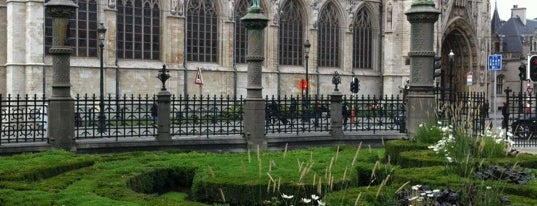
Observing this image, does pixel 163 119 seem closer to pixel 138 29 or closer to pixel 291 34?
pixel 138 29

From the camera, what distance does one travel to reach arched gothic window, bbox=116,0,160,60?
38.2 m

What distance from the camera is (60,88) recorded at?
1623 cm

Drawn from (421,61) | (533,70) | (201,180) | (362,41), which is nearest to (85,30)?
(362,41)

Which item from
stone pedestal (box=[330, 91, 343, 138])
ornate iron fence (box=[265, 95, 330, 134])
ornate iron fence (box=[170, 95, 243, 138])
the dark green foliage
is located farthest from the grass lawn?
stone pedestal (box=[330, 91, 343, 138])

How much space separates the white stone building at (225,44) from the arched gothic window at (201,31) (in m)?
0.06

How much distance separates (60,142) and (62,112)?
71 cm

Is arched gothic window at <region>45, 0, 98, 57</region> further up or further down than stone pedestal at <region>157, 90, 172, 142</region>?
further up

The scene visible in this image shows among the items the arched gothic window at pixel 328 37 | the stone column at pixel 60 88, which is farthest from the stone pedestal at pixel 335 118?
the arched gothic window at pixel 328 37

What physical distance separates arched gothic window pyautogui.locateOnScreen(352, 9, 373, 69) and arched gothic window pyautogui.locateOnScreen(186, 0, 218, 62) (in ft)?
40.4

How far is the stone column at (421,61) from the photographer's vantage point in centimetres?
1700

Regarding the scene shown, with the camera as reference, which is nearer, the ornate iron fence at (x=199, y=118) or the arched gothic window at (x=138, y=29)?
the ornate iron fence at (x=199, y=118)

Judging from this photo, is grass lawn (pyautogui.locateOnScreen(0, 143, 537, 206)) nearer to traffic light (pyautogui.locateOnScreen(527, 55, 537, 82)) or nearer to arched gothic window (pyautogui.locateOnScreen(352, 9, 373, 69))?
Answer: traffic light (pyautogui.locateOnScreen(527, 55, 537, 82))

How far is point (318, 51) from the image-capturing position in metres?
47.8

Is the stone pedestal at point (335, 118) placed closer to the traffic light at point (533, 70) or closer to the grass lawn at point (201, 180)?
the traffic light at point (533, 70)
